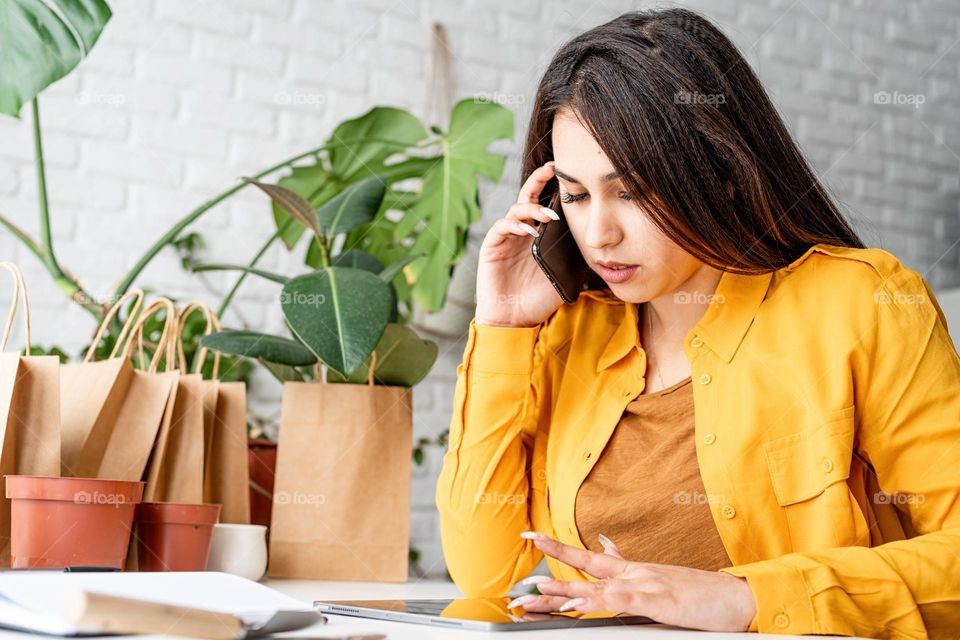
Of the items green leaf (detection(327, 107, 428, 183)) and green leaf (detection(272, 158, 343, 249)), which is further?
green leaf (detection(272, 158, 343, 249))

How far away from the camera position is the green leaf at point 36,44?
138 centimetres

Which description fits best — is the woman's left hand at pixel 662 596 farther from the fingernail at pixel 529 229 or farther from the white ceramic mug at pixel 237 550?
the white ceramic mug at pixel 237 550

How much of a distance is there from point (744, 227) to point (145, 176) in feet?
4.76

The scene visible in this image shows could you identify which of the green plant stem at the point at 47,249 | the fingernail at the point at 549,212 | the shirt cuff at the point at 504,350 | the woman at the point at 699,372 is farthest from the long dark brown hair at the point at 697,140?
the green plant stem at the point at 47,249

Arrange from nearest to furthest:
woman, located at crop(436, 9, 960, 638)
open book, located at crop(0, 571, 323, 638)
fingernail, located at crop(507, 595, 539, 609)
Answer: open book, located at crop(0, 571, 323, 638)
fingernail, located at crop(507, 595, 539, 609)
woman, located at crop(436, 9, 960, 638)

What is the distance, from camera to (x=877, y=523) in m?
1.06

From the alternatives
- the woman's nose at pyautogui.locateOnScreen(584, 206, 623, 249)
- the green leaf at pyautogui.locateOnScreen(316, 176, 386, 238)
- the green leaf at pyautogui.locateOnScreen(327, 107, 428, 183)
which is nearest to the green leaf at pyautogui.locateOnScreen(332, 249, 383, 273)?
the green leaf at pyautogui.locateOnScreen(316, 176, 386, 238)

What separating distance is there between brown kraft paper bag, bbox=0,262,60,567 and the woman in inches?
19.7

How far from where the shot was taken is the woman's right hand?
1.23 meters

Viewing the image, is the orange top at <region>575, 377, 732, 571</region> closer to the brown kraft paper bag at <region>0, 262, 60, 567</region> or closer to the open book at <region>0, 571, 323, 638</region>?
the open book at <region>0, 571, 323, 638</region>

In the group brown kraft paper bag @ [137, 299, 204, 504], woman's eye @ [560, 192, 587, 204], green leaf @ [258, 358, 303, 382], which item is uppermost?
woman's eye @ [560, 192, 587, 204]

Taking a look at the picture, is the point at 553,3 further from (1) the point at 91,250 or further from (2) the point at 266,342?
(2) the point at 266,342

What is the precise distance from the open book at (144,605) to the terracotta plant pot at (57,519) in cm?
31

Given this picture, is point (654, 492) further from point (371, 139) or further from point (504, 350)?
point (371, 139)
